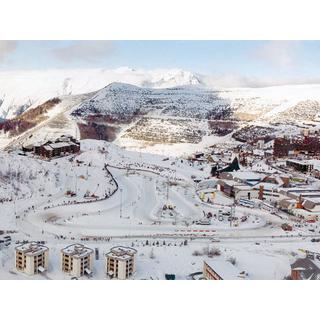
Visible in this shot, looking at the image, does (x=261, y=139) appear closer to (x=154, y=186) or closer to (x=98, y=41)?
(x=154, y=186)

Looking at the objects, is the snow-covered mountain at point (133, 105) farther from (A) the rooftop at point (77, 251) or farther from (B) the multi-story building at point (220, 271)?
(B) the multi-story building at point (220, 271)

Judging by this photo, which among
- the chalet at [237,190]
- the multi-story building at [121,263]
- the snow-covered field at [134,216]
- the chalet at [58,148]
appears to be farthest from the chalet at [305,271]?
the chalet at [58,148]

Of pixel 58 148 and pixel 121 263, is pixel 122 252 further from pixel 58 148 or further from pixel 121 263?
pixel 58 148

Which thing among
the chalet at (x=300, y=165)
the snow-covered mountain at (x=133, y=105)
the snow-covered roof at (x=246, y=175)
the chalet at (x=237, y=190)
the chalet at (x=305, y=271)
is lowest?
the chalet at (x=305, y=271)

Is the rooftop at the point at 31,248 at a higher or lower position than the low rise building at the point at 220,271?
higher

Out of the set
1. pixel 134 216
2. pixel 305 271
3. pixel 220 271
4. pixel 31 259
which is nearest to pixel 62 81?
pixel 134 216
